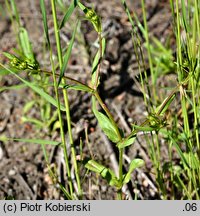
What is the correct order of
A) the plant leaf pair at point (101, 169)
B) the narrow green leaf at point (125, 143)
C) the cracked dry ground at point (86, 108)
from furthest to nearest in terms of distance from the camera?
the cracked dry ground at point (86, 108)
the plant leaf pair at point (101, 169)
the narrow green leaf at point (125, 143)

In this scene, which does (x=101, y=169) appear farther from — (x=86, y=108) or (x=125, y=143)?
(x=86, y=108)

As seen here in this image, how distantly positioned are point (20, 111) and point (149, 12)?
806 millimetres

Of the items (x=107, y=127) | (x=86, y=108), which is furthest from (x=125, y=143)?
(x=86, y=108)

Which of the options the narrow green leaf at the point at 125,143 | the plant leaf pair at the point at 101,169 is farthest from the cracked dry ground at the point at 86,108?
the narrow green leaf at the point at 125,143

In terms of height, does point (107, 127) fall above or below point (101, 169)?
above

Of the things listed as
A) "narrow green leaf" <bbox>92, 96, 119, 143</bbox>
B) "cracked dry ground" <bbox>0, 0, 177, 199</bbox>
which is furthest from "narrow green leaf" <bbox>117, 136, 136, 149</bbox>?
"cracked dry ground" <bbox>0, 0, 177, 199</bbox>

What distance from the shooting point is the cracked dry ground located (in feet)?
5.29

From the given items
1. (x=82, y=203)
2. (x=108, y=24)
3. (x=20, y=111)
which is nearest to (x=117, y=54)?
(x=108, y=24)

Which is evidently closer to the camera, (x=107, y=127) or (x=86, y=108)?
(x=107, y=127)

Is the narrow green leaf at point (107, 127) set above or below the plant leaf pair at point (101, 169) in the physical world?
above

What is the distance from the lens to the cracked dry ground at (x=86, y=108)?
1611 mm

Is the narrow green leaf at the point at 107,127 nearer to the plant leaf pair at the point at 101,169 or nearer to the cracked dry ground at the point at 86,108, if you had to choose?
the plant leaf pair at the point at 101,169

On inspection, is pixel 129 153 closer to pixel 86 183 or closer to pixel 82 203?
pixel 86 183

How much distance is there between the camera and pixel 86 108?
1.87 m
